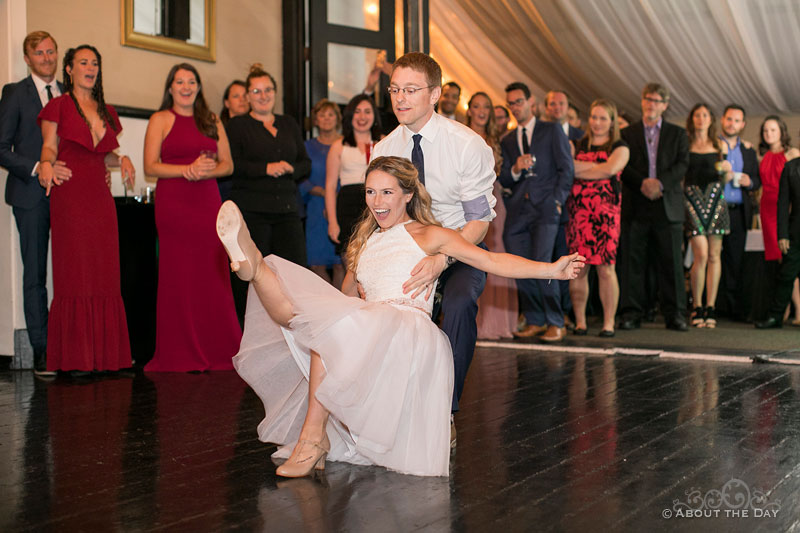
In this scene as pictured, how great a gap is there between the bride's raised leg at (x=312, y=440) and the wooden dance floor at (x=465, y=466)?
0.05 meters

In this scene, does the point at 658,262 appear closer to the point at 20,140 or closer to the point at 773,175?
the point at 773,175

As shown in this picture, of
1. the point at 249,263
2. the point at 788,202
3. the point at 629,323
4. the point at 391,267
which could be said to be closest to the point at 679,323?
the point at 629,323

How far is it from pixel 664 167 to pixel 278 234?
300 cm

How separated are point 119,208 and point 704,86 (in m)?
6.98

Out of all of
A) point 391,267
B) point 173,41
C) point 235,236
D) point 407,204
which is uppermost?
point 173,41

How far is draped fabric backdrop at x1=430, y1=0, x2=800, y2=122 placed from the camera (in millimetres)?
8406

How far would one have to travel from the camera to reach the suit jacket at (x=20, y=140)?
4.60 metres

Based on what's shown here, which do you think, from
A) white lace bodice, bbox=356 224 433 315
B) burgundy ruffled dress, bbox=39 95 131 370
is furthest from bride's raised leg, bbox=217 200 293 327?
burgundy ruffled dress, bbox=39 95 131 370

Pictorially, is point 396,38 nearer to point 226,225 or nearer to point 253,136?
point 253,136

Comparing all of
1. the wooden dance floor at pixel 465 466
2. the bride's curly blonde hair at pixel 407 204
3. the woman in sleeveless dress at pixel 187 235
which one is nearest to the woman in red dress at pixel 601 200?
the wooden dance floor at pixel 465 466

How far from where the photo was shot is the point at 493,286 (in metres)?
6.17


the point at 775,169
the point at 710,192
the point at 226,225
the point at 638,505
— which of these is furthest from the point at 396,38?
the point at 638,505

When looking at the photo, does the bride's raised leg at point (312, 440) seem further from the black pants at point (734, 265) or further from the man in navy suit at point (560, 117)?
the black pants at point (734, 265)

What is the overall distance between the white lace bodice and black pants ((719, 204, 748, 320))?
5.19 metres
